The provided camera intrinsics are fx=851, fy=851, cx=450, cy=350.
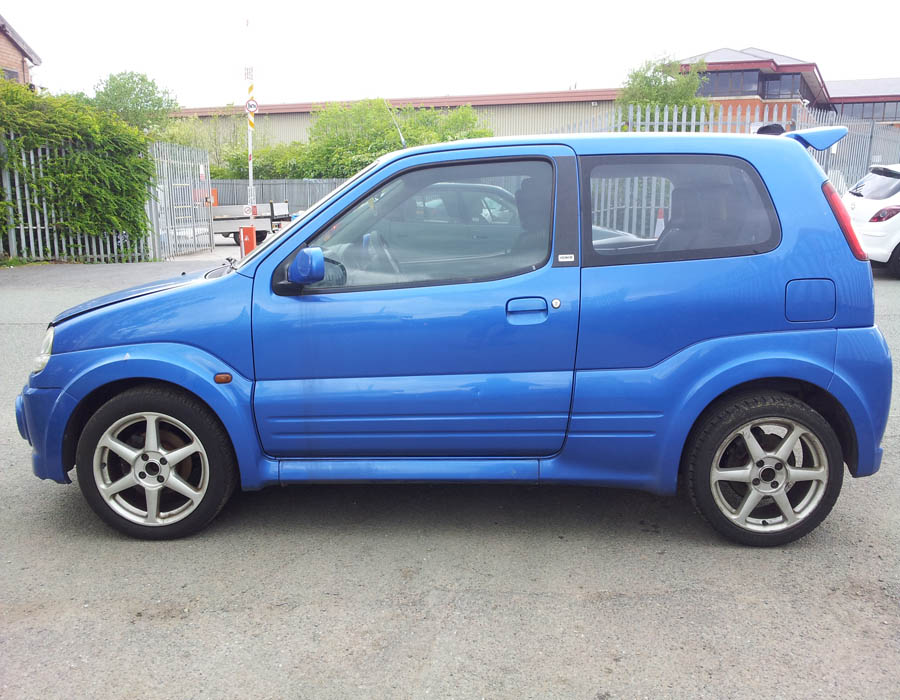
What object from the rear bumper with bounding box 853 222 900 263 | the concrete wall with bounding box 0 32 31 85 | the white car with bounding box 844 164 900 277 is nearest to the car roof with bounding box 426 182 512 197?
the white car with bounding box 844 164 900 277

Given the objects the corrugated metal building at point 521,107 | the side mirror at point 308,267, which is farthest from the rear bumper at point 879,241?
the corrugated metal building at point 521,107

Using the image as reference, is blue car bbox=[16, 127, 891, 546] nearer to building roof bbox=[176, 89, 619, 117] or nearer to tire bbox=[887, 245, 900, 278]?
tire bbox=[887, 245, 900, 278]

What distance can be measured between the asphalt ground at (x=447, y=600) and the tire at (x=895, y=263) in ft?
31.6

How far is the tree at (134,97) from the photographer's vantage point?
57.4 m

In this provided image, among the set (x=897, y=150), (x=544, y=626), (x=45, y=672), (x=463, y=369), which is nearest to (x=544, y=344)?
(x=463, y=369)

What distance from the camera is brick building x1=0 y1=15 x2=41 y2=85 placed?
109 ft

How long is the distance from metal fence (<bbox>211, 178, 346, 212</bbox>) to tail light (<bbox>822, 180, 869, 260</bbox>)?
27472 millimetres

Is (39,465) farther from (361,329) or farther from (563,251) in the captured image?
(563,251)

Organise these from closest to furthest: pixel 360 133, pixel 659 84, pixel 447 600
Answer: pixel 447 600 < pixel 360 133 < pixel 659 84

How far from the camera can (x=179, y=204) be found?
19.6 meters

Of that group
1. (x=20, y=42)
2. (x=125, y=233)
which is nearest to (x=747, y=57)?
(x=20, y=42)

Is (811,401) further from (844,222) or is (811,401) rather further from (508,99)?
(508,99)

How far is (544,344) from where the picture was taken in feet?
12.3

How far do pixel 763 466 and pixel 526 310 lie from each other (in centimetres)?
128
